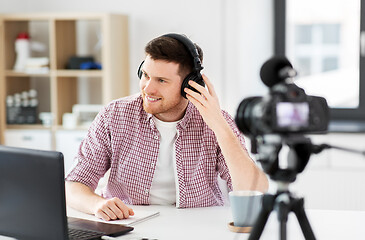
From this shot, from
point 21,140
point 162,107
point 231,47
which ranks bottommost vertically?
point 21,140

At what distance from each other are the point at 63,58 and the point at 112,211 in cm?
227

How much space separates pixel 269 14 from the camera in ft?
12.9

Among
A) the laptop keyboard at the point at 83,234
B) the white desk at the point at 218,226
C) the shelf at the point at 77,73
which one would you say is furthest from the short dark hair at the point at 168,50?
the shelf at the point at 77,73

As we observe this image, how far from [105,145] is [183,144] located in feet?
0.91

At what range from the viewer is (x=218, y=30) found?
12.4 feet

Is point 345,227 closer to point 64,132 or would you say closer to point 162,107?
point 162,107

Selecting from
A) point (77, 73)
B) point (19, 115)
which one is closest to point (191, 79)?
point (77, 73)

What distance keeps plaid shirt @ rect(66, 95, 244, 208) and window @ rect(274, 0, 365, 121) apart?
6.08 ft

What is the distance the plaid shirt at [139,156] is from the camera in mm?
2051

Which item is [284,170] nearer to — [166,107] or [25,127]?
[166,107]

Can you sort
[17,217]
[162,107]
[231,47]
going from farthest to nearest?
[231,47]
[162,107]
[17,217]

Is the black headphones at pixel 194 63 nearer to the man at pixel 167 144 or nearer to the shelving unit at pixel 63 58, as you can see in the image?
the man at pixel 167 144

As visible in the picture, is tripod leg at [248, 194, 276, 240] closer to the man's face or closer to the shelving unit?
the man's face

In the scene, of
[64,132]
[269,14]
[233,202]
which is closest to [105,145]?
[233,202]
